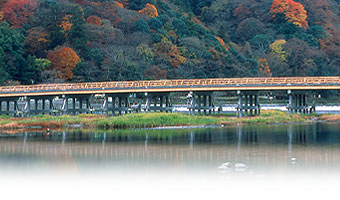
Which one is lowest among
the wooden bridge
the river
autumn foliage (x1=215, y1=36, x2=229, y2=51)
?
the river

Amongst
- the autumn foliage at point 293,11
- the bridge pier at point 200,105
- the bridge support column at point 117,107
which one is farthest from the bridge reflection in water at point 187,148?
the autumn foliage at point 293,11

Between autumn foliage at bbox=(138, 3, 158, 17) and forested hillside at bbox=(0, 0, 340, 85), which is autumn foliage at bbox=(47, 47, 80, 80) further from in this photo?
autumn foliage at bbox=(138, 3, 158, 17)

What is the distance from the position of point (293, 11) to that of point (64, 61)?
68424 millimetres

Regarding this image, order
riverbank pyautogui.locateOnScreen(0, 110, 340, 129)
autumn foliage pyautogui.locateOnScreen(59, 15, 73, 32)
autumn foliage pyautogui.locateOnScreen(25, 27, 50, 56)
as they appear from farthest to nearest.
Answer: autumn foliage pyautogui.locateOnScreen(59, 15, 73, 32) → autumn foliage pyautogui.locateOnScreen(25, 27, 50, 56) → riverbank pyautogui.locateOnScreen(0, 110, 340, 129)

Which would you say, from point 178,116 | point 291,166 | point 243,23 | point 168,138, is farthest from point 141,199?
point 243,23

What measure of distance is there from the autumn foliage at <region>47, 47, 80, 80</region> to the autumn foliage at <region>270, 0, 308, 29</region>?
64425 millimetres

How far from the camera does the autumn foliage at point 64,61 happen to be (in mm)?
90938

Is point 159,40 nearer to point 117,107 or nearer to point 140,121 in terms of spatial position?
point 117,107

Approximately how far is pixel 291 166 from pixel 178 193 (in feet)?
25.0

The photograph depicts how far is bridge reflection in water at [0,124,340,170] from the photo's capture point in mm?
30406

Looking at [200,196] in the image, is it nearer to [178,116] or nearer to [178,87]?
[178,116]

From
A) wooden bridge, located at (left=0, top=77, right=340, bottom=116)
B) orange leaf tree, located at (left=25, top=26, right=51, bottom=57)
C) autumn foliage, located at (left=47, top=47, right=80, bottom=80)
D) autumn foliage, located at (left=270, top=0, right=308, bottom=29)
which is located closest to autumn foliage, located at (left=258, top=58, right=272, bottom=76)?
autumn foliage, located at (left=270, top=0, right=308, bottom=29)

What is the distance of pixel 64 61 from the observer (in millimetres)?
91500

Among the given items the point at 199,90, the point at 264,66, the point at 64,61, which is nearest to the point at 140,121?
the point at 199,90
